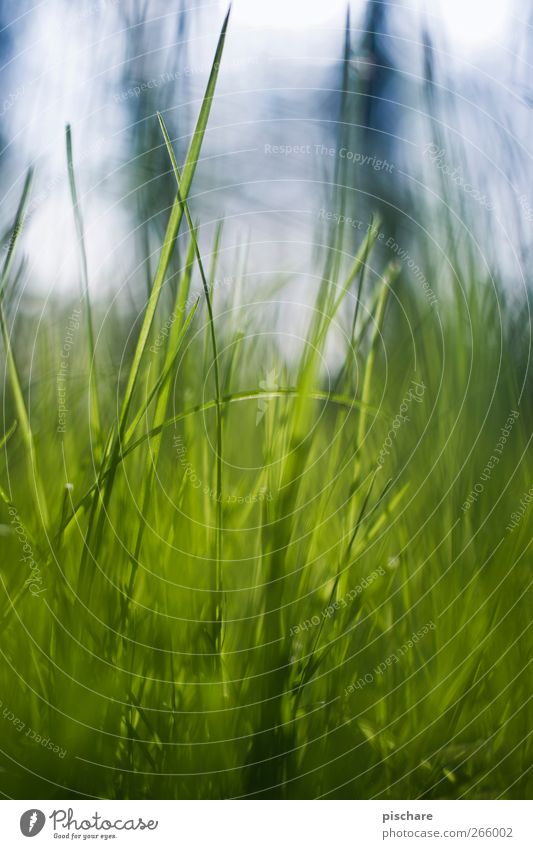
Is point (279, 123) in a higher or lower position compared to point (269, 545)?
higher

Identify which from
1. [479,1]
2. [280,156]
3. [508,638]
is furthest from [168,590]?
[479,1]

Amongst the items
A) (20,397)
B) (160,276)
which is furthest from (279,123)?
(20,397)

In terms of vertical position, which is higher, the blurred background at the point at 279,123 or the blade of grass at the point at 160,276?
the blurred background at the point at 279,123

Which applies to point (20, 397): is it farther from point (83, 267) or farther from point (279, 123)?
point (279, 123)

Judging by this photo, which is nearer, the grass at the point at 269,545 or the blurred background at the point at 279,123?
the grass at the point at 269,545

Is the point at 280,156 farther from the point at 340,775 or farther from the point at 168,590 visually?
the point at 340,775

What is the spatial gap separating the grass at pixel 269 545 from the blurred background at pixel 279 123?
2cm

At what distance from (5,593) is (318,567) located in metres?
0.22

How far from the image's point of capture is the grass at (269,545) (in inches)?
14.9

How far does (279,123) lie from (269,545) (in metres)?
0.34

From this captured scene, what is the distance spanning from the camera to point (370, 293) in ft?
1.56

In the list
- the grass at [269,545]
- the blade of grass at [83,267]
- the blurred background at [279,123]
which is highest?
the blurred background at [279,123]

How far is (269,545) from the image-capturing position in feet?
1.30
